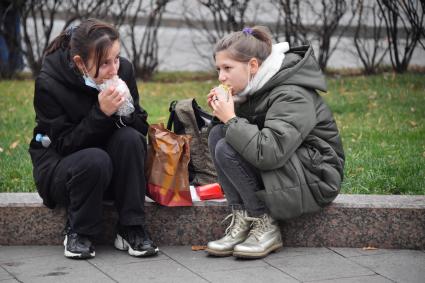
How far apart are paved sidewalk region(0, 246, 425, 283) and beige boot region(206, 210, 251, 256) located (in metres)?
0.04

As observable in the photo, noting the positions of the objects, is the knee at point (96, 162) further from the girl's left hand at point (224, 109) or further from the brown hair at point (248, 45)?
the brown hair at point (248, 45)

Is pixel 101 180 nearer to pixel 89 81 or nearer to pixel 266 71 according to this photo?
pixel 89 81

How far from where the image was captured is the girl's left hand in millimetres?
4031

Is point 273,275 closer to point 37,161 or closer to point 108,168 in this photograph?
point 108,168

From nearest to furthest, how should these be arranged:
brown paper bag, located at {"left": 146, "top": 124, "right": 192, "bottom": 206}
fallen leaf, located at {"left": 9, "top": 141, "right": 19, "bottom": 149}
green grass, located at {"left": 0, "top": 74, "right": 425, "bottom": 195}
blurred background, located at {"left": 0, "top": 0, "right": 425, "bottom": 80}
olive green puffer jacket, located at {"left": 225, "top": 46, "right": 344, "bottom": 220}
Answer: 1. olive green puffer jacket, located at {"left": 225, "top": 46, "right": 344, "bottom": 220}
2. brown paper bag, located at {"left": 146, "top": 124, "right": 192, "bottom": 206}
3. green grass, located at {"left": 0, "top": 74, "right": 425, "bottom": 195}
4. fallen leaf, located at {"left": 9, "top": 141, "right": 19, "bottom": 149}
5. blurred background, located at {"left": 0, "top": 0, "right": 425, "bottom": 80}

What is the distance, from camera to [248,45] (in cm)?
413

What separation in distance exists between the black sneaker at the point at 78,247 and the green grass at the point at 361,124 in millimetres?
907

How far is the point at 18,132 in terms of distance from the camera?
691cm

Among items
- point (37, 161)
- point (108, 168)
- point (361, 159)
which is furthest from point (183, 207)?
point (361, 159)

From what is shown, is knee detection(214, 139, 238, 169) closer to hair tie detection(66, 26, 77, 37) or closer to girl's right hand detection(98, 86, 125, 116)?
girl's right hand detection(98, 86, 125, 116)

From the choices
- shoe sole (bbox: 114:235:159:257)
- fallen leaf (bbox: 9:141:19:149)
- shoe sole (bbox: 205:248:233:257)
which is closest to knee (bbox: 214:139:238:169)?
shoe sole (bbox: 205:248:233:257)

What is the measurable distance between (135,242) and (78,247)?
27 centimetres

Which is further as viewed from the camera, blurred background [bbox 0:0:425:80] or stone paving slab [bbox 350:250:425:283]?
blurred background [bbox 0:0:425:80]

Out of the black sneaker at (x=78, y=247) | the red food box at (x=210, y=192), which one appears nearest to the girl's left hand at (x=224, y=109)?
the red food box at (x=210, y=192)
